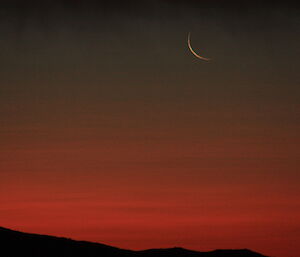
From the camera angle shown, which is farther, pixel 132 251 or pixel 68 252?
pixel 132 251

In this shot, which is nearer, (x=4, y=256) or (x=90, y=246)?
(x=4, y=256)

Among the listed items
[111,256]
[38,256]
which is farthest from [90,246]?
[38,256]

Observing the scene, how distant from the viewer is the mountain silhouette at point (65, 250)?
189 feet

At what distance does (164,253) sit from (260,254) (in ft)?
21.6

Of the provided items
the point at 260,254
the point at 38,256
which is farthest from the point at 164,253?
the point at 38,256

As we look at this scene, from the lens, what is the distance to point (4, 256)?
55344 mm

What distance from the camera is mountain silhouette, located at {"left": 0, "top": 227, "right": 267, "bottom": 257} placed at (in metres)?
57.5

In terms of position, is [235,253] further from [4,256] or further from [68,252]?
[4,256]

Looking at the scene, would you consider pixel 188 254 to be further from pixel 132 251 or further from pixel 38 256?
pixel 38 256

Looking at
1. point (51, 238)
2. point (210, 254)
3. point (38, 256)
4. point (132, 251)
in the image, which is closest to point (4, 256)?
point (38, 256)

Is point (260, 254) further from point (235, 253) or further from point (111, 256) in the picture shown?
point (111, 256)

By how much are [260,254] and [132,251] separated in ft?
28.8

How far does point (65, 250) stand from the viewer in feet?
193

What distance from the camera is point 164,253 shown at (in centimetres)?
6319
